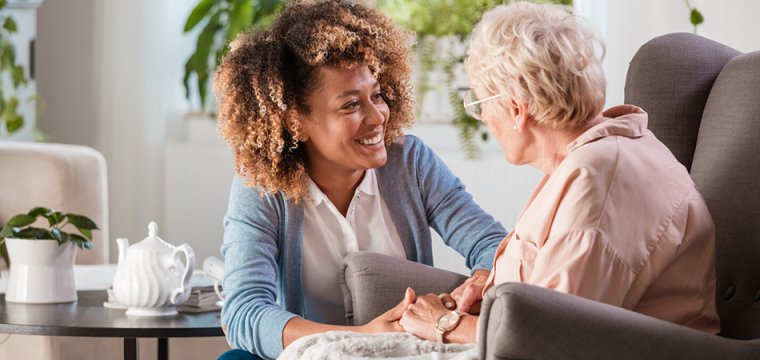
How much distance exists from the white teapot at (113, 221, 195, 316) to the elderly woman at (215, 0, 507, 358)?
0.82ft

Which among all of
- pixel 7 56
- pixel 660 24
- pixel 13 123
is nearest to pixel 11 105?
pixel 13 123

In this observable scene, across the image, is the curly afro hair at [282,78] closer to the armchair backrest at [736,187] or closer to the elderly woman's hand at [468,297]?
the elderly woman's hand at [468,297]

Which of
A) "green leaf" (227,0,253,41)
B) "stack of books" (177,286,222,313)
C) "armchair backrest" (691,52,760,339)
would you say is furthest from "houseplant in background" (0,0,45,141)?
"armchair backrest" (691,52,760,339)

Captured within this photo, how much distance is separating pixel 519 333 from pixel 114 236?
3.40 m

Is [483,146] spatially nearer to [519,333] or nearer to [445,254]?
[445,254]

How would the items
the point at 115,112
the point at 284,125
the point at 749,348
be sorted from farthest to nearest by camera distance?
the point at 115,112
the point at 284,125
the point at 749,348

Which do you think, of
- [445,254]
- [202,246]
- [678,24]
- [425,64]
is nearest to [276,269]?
[425,64]

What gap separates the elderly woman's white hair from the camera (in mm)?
1505

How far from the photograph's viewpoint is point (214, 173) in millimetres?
4348

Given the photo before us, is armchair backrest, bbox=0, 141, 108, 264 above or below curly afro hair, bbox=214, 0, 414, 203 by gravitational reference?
below

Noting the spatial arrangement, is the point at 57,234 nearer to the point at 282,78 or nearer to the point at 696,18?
the point at 282,78

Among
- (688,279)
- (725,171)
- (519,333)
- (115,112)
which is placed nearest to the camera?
(519,333)

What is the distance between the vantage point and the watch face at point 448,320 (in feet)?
5.40

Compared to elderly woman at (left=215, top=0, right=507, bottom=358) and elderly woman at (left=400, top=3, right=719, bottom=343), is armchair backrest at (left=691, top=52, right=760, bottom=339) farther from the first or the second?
elderly woman at (left=215, top=0, right=507, bottom=358)
